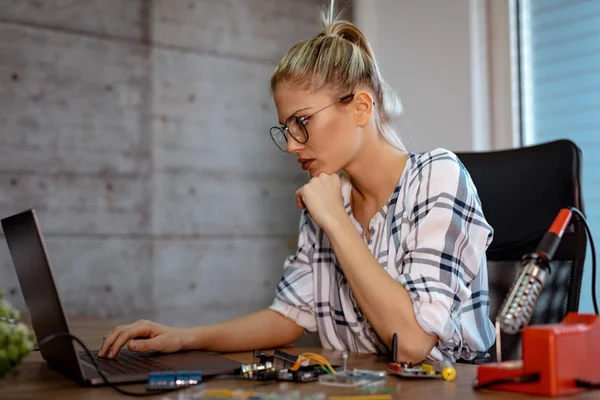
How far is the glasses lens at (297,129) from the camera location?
1550 millimetres

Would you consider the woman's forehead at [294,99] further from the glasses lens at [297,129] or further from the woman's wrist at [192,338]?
the woman's wrist at [192,338]

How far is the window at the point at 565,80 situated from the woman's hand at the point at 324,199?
1415 millimetres

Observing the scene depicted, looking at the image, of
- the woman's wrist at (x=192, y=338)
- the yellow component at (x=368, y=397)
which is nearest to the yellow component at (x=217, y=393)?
the yellow component at (x=368, y=397)

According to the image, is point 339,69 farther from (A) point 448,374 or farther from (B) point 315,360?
(A) point 448,374

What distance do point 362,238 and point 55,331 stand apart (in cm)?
70

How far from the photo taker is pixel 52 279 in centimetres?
92

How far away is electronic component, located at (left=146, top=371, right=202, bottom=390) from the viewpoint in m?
0.91

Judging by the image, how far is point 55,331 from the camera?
1.01 metres

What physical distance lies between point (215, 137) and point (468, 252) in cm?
207

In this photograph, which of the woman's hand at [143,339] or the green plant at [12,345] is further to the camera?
the woman's hand at [143,339]

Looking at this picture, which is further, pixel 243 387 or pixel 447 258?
pixel 447 258

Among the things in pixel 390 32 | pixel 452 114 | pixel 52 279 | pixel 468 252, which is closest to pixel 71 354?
pixel 52 279

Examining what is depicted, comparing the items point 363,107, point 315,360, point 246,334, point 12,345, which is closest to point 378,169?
point 363,107

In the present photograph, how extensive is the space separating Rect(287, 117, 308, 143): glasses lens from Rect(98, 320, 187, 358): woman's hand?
501 millimetres
